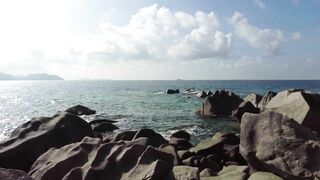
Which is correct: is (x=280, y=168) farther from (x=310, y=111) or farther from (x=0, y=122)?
(x=0, y=122)

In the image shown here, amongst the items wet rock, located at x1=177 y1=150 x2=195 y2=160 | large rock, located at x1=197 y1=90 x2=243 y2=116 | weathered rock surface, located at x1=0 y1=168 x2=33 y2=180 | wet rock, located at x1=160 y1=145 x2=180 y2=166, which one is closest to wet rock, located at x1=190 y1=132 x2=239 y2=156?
wet rock, located at x1=177 y1=150 x2=195 y2=160

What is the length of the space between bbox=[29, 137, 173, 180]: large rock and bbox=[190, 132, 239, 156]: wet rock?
806 cm

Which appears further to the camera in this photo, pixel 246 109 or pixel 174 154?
pixel 246 109

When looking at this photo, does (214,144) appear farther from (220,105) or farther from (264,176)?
(220,105)

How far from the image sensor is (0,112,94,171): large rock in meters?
16.8

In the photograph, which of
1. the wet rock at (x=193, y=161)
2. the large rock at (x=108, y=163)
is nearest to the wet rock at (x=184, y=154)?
the wet rock at (x=193, y=161)

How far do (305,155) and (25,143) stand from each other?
38.6 feet

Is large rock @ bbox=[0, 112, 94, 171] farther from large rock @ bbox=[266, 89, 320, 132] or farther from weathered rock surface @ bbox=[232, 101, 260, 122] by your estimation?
weathered rock surface @ bbox=[232, 101, 260, 122]

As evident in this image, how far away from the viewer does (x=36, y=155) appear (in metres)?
17.4

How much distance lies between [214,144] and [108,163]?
1019cm

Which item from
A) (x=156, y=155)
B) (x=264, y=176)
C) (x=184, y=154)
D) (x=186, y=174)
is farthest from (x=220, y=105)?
(x=156, y=155)

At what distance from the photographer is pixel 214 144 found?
21078 mm

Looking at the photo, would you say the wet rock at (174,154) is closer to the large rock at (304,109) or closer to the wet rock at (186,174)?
the wet rock at (186,174)

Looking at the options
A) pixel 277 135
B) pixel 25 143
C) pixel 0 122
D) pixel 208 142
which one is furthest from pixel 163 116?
pixel 277 135
